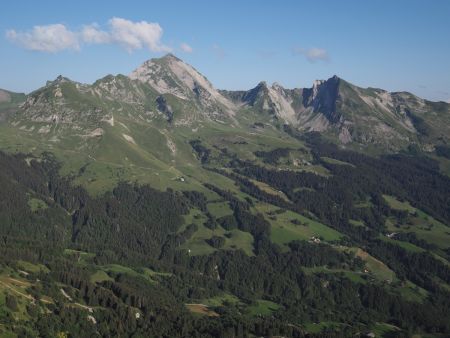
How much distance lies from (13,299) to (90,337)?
99.9ft

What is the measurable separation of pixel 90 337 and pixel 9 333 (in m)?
29.1

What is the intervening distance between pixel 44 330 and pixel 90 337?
16.6m

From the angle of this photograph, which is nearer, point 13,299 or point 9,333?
point 9,333

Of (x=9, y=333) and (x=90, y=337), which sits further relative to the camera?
(x=90, y=337)

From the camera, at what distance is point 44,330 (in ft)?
626

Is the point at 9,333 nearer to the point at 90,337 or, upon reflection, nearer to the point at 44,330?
the point at 44,330

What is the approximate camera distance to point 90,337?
198750 mm

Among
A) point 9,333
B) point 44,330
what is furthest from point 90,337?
point 9,333

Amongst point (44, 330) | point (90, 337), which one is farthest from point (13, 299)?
point (90, 337)

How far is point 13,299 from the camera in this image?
199125 millimetres

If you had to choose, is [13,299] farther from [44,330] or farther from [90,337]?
[90,337]

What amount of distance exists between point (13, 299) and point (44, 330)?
18.2 metres
